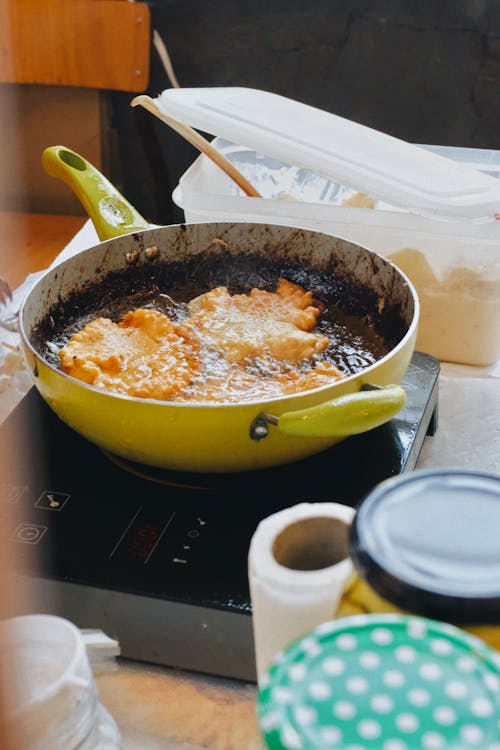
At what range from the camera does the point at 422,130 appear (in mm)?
2477

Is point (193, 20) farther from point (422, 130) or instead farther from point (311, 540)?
point (311, 540)

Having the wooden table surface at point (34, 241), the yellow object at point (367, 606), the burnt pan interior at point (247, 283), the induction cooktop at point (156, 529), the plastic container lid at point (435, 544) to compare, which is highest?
the plastic container lid at point (435, 544)

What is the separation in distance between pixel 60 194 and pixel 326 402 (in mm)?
2019

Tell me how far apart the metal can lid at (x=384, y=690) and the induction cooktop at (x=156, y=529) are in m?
0.39

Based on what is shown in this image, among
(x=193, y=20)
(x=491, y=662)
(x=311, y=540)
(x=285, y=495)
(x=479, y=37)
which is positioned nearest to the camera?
(x=491, y=662)

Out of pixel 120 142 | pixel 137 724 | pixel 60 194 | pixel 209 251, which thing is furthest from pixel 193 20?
pixel 137 724

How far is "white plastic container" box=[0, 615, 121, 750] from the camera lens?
608 millimetres

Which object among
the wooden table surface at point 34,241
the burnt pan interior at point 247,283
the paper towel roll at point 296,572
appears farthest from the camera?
the wooden table surface at point 34,241

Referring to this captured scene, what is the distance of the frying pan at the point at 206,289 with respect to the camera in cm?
82

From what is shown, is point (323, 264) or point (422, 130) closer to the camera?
point (323, 264)

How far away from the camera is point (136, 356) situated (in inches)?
41.3

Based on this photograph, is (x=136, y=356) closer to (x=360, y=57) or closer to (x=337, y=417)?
(x=337, y=417)

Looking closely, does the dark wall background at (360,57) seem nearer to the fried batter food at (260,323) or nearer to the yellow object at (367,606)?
the fried batter food at (260,323)

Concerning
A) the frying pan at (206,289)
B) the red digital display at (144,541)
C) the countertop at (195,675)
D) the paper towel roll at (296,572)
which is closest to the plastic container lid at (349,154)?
the frying pan at (206,289)
